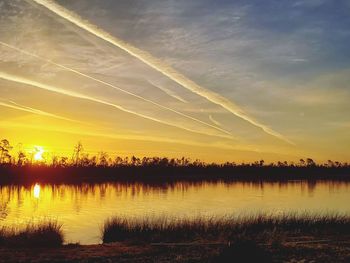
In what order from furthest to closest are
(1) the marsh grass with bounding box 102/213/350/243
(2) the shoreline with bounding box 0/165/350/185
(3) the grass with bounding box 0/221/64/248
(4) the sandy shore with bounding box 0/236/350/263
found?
1. (2) the shoreline with bounding box 0/165/350/185
2. (1) the marsh grass with bounding box 102/213/350/243
3. (3) the grass with bounding box 0/221/64/248
4. (4) the sandy shore with bounding box 0/236/350/263

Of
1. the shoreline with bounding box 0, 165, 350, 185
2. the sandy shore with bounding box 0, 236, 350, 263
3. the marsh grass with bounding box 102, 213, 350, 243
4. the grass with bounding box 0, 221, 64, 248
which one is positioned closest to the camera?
the sandy shore with bounding box 0, 236, 350, 263

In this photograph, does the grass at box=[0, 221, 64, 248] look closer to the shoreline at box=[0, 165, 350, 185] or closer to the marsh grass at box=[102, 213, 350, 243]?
the marsh grass at box=[102, 213, 350, 243]

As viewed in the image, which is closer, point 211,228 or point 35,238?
point 35,238

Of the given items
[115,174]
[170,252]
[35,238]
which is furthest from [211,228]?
[115,174]

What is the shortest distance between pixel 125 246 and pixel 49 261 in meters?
4.56

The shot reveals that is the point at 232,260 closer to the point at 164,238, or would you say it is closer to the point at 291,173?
the point at 164,238

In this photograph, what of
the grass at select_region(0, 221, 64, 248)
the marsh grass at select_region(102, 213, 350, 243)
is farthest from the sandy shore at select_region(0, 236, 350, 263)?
the marsh grass at select_region(102, 213, 350, 243)

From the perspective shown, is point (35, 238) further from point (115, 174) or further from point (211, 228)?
point (115, 174)

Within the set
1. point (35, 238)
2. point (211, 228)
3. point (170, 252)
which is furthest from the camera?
point (211, 228)

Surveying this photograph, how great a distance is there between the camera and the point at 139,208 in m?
51.9

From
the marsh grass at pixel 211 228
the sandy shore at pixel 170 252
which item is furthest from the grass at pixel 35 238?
the marsh grass at pixel 211 228

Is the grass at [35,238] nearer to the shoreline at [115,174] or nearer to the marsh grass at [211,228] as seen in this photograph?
the marsh grass at [211,228]

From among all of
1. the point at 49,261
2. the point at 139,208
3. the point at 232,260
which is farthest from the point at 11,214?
the point at 232,260

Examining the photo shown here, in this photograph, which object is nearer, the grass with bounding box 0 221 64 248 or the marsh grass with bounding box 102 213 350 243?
the grass with bounding box 0 221 64 248
